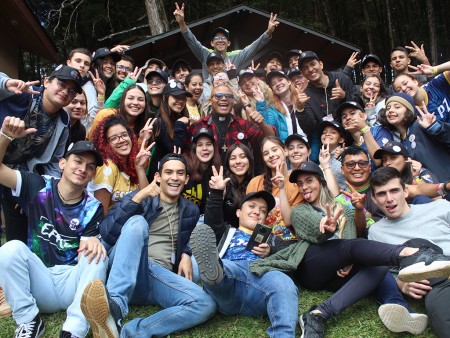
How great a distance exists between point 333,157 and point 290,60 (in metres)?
3.55

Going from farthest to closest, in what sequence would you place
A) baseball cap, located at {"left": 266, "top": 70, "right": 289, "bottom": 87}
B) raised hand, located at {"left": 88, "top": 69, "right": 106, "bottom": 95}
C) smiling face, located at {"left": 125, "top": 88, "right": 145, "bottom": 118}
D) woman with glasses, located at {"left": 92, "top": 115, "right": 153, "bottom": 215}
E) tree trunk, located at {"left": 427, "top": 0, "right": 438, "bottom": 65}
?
tree trunk, located at {"left": 427, "top": 0, "right": 438, "bottom": 65} → baseball cap, located at {"left": 266, "top": 70, "right": 289, "bottom": 87} → raised hand, located at {"left": 88, "top": 69, "right": 106, "bottom": 95} → smiling face, located at {"left": 125, "top": 88, "right": 145, "bottom": 118} → woman with glasses, located at {"left": 92, "top": 115, "right": 153, "bottom": 215}

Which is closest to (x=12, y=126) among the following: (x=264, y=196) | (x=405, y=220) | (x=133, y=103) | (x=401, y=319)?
(x=133, y=103)

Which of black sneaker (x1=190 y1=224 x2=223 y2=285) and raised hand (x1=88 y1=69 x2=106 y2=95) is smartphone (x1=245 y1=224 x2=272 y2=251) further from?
raised hand (x1=88 y1=69 x2=106 y2=95)

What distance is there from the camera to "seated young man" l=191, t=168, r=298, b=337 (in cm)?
322

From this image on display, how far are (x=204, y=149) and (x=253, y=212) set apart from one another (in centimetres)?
138

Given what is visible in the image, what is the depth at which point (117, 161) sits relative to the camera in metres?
4.92

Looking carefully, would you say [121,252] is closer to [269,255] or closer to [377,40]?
[269,255]

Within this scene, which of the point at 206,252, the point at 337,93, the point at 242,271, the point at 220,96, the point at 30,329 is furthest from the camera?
the point at 337,93

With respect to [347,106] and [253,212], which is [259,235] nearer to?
Answer: [253,212]

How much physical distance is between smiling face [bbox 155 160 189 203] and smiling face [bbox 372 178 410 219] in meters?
Result: 2.05

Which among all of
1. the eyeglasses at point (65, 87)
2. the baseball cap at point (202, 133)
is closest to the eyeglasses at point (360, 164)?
the baseball cap at point (202, 133)

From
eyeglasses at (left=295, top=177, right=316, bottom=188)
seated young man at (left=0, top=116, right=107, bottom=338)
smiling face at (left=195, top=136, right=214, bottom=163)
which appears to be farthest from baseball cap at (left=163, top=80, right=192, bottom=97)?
eyeglasses at (left=295, top=177, right=316, bottom=188)

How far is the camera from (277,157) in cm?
509

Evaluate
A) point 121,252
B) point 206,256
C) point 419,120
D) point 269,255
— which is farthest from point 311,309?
point 419,120
